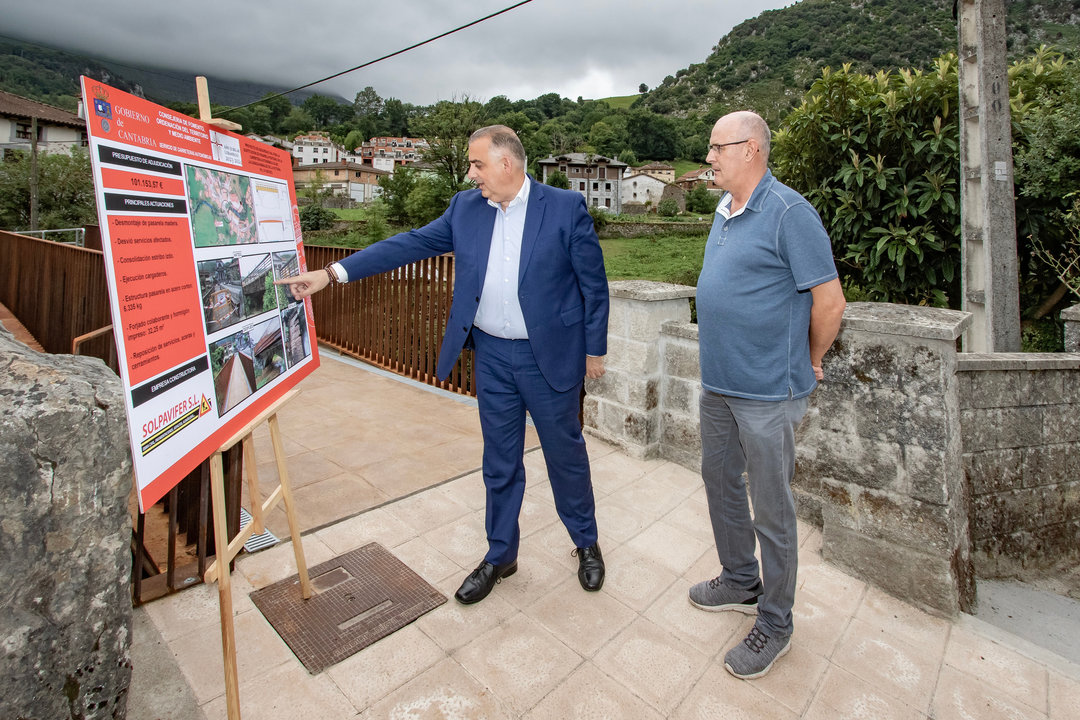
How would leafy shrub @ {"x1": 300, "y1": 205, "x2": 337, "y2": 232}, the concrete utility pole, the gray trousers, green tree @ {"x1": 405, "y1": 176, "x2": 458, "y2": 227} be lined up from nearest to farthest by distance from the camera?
1. the gray trousers
2. the concrete utility pole
3. green tree @ {"x1": 405, "y1": 176, "x2": 458, "y2": 227}
4. leafy shrub @ {"x1": 300, "y1": 205, "x2": 337, "y2": 232}

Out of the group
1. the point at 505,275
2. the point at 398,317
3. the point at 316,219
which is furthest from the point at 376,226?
the point at 505,275

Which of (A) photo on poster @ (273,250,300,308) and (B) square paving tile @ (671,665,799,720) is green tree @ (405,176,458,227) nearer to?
(A) photo on poster @ (273,250,300,308)

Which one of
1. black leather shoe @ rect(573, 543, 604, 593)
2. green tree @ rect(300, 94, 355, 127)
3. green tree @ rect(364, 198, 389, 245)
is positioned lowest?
black leather shoe @ rect(573, 543, 604, 593)

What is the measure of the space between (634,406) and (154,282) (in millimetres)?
2919

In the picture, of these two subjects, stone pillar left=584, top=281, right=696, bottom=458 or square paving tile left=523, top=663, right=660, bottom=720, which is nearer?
square paving tile left=523, top=663, right=660, bottom=720

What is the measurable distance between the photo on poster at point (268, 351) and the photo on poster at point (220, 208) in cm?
33

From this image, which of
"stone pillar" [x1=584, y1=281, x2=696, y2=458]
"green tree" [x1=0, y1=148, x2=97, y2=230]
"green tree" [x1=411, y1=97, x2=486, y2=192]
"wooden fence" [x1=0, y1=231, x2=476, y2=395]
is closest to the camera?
"stone pillar" [x1=584, y1=281, x2=696, y2=458]

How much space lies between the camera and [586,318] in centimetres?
252

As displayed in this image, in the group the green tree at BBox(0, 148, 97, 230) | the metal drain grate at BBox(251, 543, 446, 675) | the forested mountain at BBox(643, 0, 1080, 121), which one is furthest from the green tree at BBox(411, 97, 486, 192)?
the forested mountain at BBox(643, 0, 1080, 121)

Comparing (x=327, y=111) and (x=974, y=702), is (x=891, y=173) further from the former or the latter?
(x=327, y=111)

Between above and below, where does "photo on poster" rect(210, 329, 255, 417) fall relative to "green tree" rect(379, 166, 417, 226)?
below

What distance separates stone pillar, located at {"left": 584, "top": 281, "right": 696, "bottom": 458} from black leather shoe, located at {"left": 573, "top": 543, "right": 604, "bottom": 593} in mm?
1345

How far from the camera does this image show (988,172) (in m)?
5.04

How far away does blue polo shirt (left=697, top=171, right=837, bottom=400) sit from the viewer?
192 centimetres
